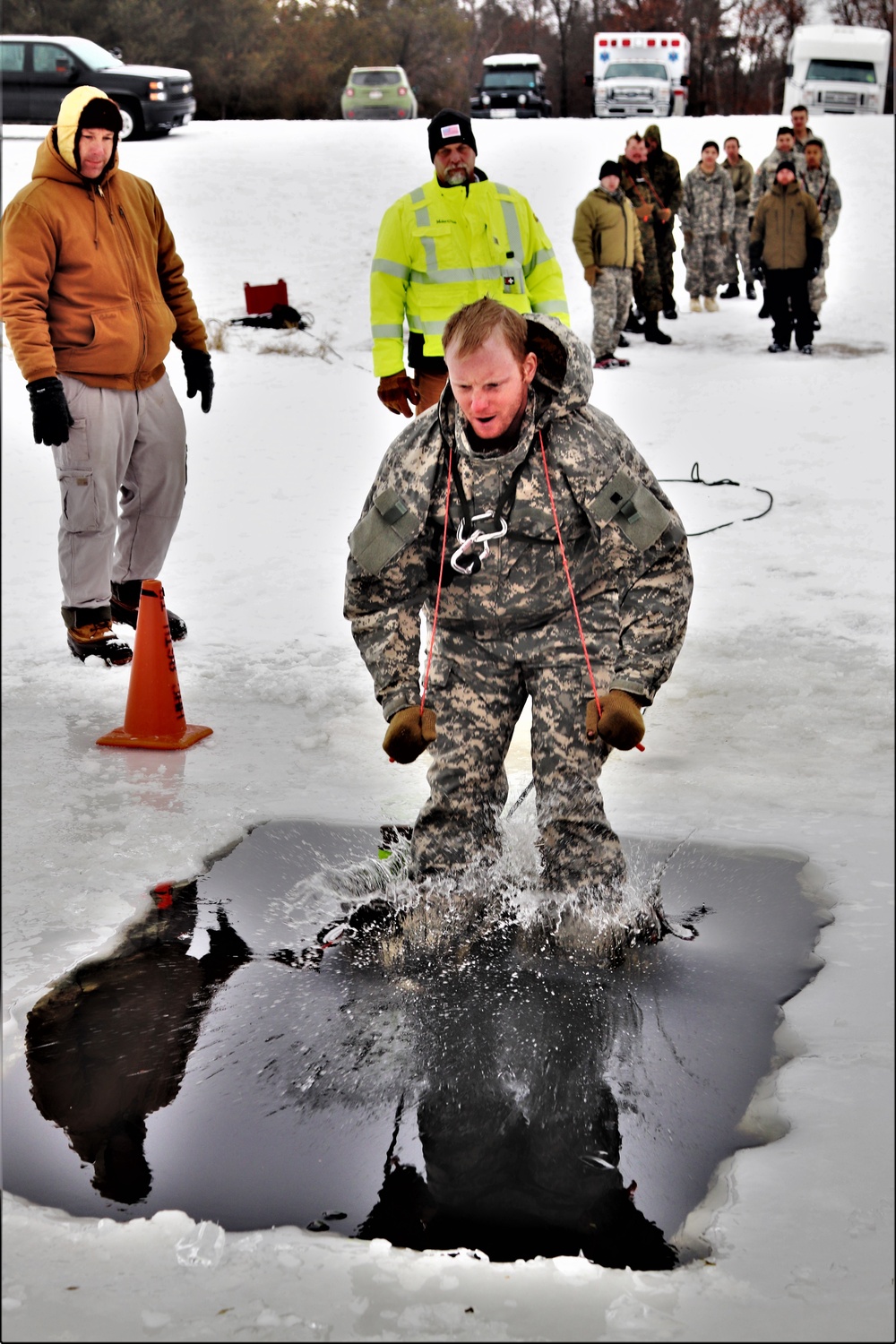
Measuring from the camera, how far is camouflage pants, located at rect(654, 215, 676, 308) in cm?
1328

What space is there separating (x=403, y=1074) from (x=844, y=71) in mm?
23483

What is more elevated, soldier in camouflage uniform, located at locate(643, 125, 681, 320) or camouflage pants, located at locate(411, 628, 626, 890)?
soldier in camouflage uniform, located at locate(643, 125, 681, 320)

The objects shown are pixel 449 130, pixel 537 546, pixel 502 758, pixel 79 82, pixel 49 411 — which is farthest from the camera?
pixel 79 82

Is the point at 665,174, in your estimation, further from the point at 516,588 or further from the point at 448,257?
the point at 516,588

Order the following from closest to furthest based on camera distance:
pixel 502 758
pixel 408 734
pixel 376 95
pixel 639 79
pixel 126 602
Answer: pixel 408 734 < pixel 502 758 < pixel 126 602 < pixel 639 79 < pixel 376 95

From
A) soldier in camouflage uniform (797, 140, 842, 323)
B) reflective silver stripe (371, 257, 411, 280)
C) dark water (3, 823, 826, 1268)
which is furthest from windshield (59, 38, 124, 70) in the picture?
dark water (3, 823, 826, 1268)

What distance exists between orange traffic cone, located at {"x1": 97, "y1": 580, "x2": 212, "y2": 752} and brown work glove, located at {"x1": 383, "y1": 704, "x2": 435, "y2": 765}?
68.2 inches

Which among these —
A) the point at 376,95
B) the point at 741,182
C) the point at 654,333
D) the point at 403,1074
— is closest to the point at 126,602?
the point at 403,1074

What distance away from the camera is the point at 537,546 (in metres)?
3.24

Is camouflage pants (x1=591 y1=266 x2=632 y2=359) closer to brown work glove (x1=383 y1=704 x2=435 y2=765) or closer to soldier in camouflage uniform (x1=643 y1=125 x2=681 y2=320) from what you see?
soldier in camouflage uniform (x1=643 y1=125 x2=681 y2=320)

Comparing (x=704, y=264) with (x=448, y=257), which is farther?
(x=704, y=264)

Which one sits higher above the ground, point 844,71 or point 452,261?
point 844,71

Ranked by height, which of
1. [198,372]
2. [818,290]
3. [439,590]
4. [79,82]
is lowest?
[439,590]

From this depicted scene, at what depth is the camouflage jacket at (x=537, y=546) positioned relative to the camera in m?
3.13
